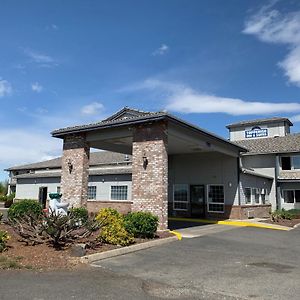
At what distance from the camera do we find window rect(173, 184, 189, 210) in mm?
Result: 25328

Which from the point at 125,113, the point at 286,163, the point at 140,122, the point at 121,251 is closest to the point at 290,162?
the point at 286,163

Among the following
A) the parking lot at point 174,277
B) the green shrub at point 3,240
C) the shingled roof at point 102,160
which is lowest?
the parking lot at point 174,277

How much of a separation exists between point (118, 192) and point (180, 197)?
195 inches

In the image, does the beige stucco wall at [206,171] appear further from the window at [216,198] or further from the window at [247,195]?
the window at [247,195]

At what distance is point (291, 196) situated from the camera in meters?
29.5

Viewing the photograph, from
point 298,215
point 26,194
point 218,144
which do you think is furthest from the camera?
point 26,194

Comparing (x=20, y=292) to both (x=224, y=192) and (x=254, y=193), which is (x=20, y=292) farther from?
(x=254, y=193)

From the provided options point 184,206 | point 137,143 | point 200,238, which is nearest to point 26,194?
point 184,206

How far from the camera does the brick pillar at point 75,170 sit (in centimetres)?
1814

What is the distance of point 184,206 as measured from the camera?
25281 millimetres

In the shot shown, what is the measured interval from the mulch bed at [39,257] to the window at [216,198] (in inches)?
560

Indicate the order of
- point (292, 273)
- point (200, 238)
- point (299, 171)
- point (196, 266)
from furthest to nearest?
point (299, 171) < point (200, 238) < point (196, 266) < point (292, 273)

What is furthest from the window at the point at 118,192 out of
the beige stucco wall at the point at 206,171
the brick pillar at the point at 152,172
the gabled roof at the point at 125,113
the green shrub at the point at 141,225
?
the green shrub at the point at 141,225

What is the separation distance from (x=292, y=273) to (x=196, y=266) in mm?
2338
